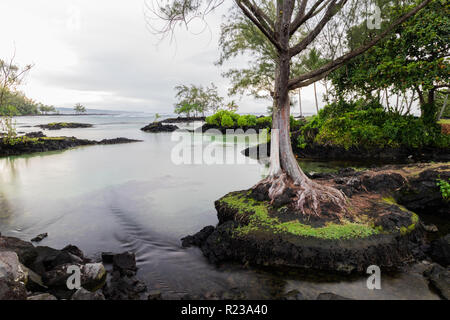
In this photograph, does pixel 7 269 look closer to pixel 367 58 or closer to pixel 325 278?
pixel 325 278

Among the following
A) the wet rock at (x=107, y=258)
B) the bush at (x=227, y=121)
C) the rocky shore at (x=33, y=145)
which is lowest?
the wet rock at (x=107, y=258)

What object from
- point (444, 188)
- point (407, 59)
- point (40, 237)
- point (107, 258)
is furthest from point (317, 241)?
point (407, 59)

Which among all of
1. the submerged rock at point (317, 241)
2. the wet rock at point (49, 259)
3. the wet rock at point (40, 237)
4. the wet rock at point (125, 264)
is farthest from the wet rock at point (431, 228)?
the wet rock at point (40, 237)

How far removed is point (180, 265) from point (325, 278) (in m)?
2.76

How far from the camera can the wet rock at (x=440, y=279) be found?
3.93m

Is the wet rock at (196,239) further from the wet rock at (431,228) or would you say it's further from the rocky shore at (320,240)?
the wet rock at (431,228)

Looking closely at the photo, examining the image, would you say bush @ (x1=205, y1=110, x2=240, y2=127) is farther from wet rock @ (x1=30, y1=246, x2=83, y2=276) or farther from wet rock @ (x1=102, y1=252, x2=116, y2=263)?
wet rock @ (x1=30, y1=246, x2=83, y2=276)

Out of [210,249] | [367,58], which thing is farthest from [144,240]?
[367,58]

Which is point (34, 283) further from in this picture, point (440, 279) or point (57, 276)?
point (440, 279)

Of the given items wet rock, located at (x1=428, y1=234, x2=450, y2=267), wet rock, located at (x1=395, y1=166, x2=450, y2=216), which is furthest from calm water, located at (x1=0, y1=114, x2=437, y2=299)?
wet rock, located at (x1=395, y1=166, x2=450, y2=216)

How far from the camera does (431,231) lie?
6145 mm

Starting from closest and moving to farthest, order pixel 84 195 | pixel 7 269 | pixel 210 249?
pixel 7 269
pixel 210 249
pixel 84 195

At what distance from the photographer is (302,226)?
5.31 meters

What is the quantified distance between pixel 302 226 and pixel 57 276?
14.8ft
